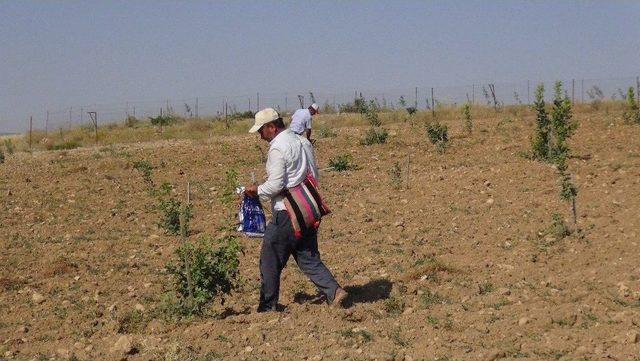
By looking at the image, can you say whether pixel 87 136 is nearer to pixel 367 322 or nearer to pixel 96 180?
pixel 96 180

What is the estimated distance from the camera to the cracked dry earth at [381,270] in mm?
5949

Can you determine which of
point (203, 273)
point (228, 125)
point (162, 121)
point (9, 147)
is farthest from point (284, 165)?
point (162, 121)

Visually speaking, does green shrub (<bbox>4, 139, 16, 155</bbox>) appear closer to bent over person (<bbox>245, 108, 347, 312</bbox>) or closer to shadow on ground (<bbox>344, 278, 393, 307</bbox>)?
shadow on ground (<bbox>344, 278, 393, 307</bbox>)

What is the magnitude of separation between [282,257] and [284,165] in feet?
2.42

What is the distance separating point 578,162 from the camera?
43.9 feet

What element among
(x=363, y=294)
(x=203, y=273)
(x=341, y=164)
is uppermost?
(x=341, y=164)

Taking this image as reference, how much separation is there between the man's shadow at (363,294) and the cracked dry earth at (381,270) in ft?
0.05

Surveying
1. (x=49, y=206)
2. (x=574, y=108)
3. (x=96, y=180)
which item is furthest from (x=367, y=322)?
(x=574, y=108)

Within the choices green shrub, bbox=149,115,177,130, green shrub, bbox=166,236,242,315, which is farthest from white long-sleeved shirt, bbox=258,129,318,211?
green shrub, bbox=149,115,177,130

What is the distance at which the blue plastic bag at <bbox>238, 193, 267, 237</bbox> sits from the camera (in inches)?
279

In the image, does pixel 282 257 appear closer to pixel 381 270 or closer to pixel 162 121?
pixel 381 270

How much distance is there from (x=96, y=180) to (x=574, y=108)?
1687 cm

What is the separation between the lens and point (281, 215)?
6812 mm

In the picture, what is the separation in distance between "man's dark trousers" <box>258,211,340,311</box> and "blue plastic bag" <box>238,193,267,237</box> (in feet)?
0.74
